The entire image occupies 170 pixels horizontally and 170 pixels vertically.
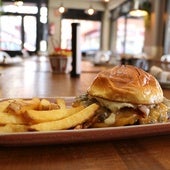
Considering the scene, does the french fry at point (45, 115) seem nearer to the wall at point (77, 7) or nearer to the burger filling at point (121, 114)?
the burger filling at point (121, 114)

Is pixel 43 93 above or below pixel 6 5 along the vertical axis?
below

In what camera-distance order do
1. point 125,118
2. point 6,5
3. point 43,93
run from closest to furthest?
point 125,118, point 43,93, point 6,5

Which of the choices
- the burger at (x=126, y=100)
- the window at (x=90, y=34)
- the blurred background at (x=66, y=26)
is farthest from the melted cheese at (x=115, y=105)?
the window at (x=90, y=34)

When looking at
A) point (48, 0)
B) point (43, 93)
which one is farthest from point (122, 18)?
point (43, 93)

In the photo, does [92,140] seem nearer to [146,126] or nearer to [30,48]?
[146,126]

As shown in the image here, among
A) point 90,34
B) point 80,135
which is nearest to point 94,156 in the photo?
point 80,135

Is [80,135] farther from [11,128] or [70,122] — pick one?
[11,128]

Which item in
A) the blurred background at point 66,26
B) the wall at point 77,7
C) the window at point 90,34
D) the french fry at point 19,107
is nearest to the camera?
the french fry at point 19,107
